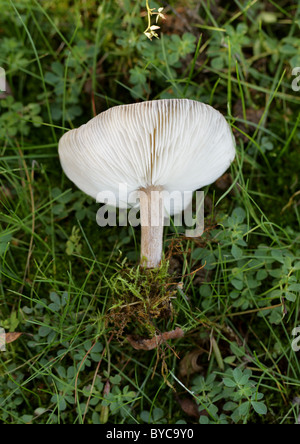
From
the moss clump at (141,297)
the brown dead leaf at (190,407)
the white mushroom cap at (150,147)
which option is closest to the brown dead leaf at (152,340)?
the moss clump at (141,297)

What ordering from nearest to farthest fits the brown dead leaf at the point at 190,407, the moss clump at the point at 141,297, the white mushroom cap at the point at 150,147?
the white mushroom cap at the point at 150,147
the moss clump at the point at 141,297
the brown dead leaf at the point at 190,407

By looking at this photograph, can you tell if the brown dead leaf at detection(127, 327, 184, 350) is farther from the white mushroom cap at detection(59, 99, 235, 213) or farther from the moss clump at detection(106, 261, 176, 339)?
the white mushroom cap at detection(59, 99, 235, 213)

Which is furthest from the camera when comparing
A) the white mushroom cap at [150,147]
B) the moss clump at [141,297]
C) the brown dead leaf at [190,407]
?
the brown dead leaf at [190,407]

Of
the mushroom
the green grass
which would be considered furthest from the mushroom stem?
the green grass

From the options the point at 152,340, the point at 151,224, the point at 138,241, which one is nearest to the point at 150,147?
the point at 151,224

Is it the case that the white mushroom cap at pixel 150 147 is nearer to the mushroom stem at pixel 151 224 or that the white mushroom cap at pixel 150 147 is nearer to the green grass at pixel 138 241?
the mushroom stem at pixel 151 224

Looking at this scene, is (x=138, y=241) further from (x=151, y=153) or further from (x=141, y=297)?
(x=151, y=153)

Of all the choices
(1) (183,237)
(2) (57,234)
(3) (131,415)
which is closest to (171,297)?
(1) (183,237)
